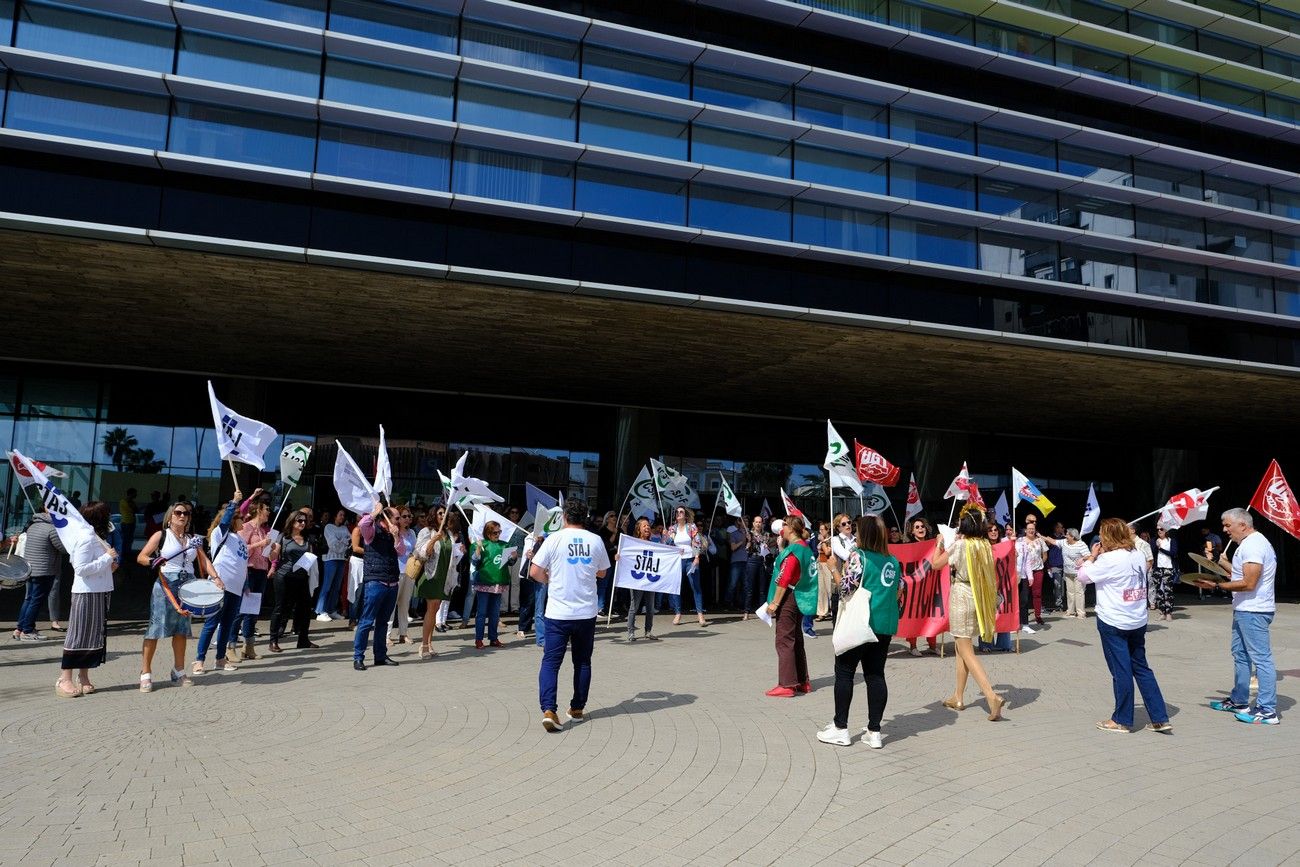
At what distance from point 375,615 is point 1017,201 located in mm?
16690

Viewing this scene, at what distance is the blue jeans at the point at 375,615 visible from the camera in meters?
9.95

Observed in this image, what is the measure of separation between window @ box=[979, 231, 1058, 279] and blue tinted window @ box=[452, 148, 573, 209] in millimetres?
9251

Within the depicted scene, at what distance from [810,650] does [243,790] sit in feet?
27.5

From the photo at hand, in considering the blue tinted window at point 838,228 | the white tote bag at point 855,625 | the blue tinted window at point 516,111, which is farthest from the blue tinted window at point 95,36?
the white tote bag at point 855,625

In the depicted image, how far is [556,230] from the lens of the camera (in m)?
15.5

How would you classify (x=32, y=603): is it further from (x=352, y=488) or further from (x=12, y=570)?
(x=352, y=488)

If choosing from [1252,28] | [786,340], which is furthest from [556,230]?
[1252,28]

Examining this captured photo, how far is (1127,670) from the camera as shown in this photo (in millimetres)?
7508

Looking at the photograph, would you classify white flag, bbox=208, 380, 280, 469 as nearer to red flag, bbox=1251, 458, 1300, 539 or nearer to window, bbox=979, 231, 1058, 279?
red flag, bbox=1251, 458, 1300, 539

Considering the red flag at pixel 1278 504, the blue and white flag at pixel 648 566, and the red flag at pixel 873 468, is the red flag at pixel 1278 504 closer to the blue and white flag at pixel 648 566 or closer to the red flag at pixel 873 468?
the red flag at pixel 873 468

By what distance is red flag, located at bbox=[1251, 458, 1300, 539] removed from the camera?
430 inches

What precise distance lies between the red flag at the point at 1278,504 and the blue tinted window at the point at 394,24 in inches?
578

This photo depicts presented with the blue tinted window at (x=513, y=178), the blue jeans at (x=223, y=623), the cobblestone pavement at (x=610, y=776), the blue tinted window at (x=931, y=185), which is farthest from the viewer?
the blue tinted window at (x=931, y=185)

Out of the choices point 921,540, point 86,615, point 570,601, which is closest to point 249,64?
point 86,615
